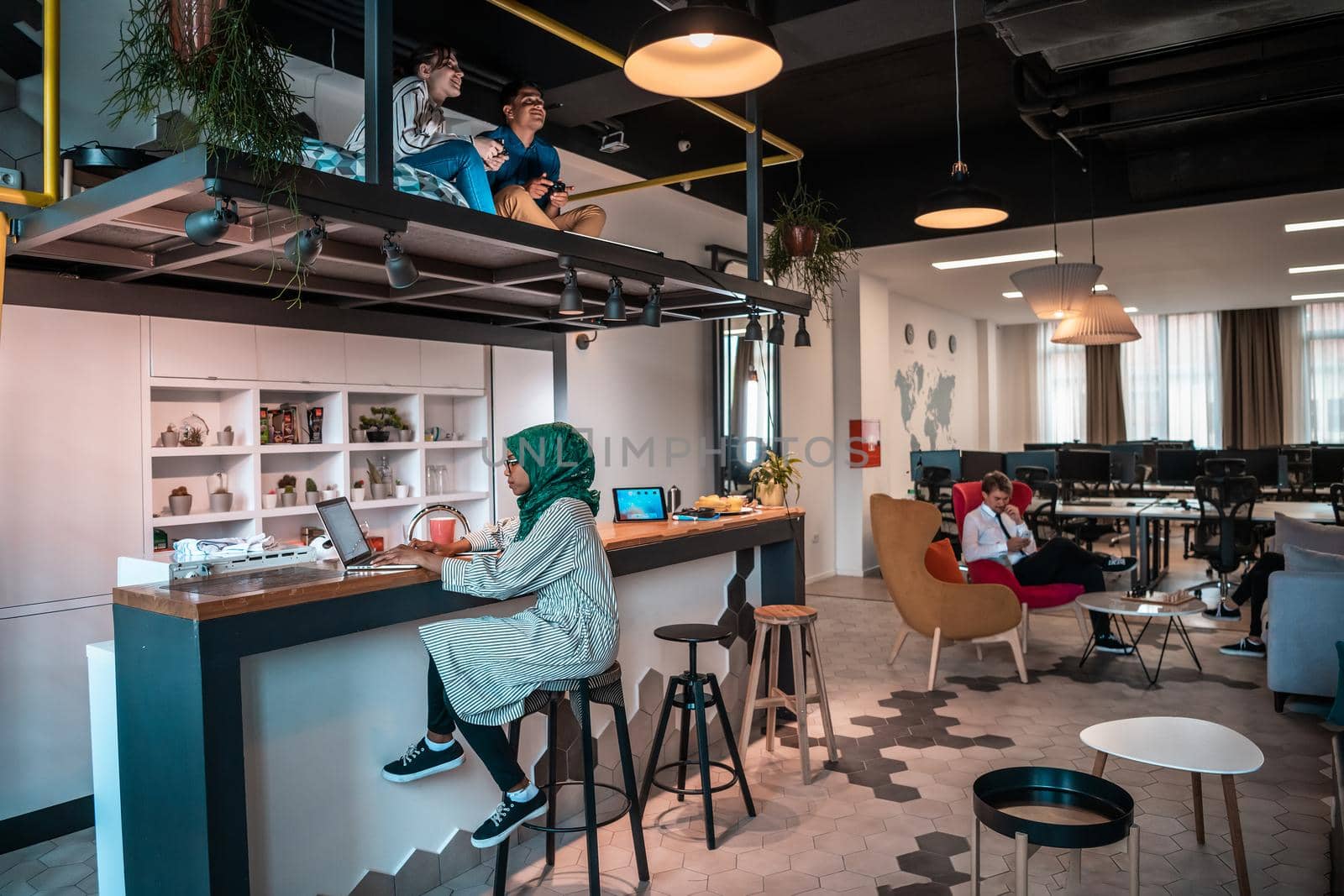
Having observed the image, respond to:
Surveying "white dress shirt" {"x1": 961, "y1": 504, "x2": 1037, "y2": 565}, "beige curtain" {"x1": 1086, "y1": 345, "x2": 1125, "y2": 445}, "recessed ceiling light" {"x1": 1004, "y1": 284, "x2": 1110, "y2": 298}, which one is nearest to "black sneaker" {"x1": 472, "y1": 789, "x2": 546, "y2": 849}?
"white dress shirt" {"x1": 961, "y1": 504, "x2": 1037, "y2": 565}

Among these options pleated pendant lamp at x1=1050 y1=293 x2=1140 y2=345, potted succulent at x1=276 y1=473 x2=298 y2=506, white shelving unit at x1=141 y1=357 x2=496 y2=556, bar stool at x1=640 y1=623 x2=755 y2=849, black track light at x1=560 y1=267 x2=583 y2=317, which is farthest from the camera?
pleated pendant lamp at x1=1050 y1=293 x2=1140 y2=345

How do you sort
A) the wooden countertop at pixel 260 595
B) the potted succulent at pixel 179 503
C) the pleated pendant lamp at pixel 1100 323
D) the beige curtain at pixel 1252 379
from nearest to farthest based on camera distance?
the wooden countertop at pixel 260 595 < the potted succulent at pixel 179 503 < the pleated pendant lamp at pixel 1100 323 < the beige curtain at pixel 1252 379

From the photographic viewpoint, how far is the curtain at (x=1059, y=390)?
51.1 feet

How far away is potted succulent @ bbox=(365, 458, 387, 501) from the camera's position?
5.18 metres

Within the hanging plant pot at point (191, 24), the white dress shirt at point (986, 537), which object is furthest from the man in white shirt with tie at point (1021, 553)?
the hanging plant pot at point (191, 24)

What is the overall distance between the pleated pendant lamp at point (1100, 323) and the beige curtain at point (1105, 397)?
8.87 m

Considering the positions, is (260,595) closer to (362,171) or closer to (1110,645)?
(362,171)

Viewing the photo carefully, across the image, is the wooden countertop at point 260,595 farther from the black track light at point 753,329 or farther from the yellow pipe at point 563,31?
the black track light at point 753,329

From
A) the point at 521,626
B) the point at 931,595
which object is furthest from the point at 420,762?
the point at 931,595

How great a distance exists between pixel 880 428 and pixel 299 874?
8699 millimetres

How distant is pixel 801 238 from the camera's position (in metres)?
5.82

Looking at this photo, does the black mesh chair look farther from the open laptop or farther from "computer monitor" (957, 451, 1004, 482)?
the open laptop

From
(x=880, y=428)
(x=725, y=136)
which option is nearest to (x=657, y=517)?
(x=725, y=136)

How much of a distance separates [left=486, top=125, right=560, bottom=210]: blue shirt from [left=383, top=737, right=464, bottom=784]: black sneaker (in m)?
2.13
